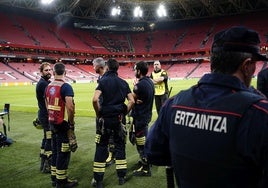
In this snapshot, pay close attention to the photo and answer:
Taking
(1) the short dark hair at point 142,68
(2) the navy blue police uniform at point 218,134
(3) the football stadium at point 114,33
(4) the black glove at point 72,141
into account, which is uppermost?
(3) the football stadium at point 114,33

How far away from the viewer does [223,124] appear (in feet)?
5.68

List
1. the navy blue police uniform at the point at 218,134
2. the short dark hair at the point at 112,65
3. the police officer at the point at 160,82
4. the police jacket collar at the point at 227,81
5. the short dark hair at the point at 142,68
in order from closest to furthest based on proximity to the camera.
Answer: the navy blue police uniform at the point at 218,134 → the police jacket collar at the point at 227,81 → the short dark hair at the point at 112,65 → the short dark hair at the point at 142,68 → the police officer at the point at 160,82

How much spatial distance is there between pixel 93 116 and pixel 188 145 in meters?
12.4

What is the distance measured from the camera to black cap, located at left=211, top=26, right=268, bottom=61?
1847mm

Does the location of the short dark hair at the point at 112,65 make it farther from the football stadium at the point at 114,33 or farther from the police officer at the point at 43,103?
the football stadium at the point at 114,33

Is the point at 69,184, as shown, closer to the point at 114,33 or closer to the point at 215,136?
the point at 215,136

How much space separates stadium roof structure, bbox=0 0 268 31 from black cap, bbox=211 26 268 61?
59716 millimetres

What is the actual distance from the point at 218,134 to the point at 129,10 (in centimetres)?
7243

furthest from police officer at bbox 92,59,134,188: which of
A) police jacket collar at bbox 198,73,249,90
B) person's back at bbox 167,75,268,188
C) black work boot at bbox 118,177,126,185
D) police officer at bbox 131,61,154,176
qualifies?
police jacket collar at bbox 198,73,249,90

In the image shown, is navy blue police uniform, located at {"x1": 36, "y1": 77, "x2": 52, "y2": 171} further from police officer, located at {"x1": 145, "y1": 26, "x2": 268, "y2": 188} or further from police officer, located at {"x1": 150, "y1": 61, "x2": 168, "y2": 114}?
police officer, located at {"x1": 145, "y1": 26, "x2": 268, "y2": 188}

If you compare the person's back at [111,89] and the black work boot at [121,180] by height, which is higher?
the person's back at [111,89]

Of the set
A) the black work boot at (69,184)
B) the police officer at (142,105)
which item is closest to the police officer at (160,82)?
the police officer at (142,105)

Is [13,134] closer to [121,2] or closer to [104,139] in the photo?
[104,139]

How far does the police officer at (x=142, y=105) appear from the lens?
6039 millimetres
